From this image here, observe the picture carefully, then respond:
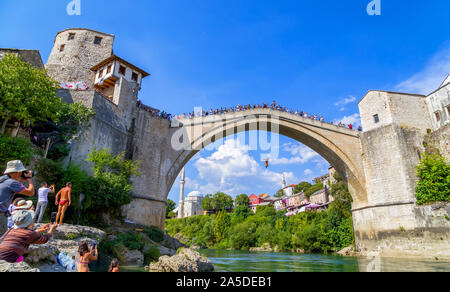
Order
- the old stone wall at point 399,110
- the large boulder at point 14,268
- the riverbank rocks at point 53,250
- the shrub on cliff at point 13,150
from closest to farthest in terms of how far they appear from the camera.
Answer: the large boulder at point 14,268 → the riverbank rocks at point 53,250 → the shrub on cliff at point 13,150 → the old stone wall at point 399,110

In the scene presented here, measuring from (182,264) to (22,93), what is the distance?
8537 millimetres

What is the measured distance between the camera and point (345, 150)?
18.6m

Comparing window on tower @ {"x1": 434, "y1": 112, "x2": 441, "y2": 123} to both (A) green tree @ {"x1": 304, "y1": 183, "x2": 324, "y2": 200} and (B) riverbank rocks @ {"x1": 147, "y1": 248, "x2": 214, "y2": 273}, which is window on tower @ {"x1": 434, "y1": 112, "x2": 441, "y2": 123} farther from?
(A) green tree @ {"x1": 304, "y1": 183, "x2": 324, "y2": 200}

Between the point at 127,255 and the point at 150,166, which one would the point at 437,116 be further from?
the point at 127,255

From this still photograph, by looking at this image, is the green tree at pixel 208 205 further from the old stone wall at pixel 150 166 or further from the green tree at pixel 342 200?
the old stone wall at pixel 150 166

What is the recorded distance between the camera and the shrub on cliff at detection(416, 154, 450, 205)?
14438 mm

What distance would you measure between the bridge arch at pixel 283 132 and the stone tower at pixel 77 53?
28.7ft

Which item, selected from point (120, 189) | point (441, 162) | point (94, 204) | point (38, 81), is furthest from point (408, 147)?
point (38, 81)

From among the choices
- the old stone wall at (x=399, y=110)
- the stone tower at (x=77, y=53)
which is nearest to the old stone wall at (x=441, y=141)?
the old stone wall at (x=399, y=110)

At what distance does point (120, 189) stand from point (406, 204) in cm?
1585

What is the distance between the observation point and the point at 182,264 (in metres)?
7.41

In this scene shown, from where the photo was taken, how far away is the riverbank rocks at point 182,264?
23.9 feet

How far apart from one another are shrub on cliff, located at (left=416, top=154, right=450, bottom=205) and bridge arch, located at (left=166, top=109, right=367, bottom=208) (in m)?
3.26

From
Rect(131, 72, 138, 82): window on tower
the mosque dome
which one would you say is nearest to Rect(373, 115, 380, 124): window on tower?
Rect(131, 72, 138, 82): window on tower
